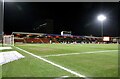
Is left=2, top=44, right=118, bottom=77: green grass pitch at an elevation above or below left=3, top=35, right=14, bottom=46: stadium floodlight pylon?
below

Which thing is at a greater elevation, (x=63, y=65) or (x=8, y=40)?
(x=8, y=40)

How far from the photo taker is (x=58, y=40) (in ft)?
157

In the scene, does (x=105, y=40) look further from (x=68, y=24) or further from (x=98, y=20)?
(x=68, y=24)

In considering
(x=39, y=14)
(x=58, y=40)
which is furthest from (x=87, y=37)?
(x=39, y=14)

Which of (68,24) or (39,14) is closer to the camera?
(39,14)

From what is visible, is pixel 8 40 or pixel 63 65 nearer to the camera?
pixel 63 65

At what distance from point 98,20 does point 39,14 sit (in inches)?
586

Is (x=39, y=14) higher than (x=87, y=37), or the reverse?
(x=39, y=14)

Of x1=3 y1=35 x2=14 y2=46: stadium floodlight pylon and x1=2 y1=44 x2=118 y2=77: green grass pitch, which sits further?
x1=3 y1=35 x2=14 y2=46: stadium floodlight pylon

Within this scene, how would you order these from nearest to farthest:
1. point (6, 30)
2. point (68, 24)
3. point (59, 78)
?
point (59, 78) < point (6, 30) < point (68, 24)

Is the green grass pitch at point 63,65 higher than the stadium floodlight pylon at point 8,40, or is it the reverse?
the stadium floodlight pylon at point 8,40

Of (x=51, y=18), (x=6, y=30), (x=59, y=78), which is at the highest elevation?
(x=51, y=18)

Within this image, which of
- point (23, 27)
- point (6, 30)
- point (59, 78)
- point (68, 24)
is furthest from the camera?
point (68, 24)

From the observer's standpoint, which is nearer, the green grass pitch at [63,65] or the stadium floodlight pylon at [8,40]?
the green grass pitch at [63,65]
